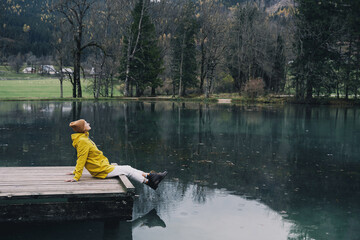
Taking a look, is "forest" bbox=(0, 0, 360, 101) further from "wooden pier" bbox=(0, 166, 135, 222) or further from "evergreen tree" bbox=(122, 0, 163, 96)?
"wooden pier" bbox=(0, 166, 135, 222)

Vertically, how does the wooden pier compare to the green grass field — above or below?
below

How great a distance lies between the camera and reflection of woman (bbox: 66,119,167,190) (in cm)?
715

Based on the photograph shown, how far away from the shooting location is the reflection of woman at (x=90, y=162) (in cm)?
715

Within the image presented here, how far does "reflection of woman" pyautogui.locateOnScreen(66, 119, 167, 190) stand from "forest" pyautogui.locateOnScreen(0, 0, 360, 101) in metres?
33.1

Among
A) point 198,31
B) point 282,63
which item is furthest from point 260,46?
point 198,31

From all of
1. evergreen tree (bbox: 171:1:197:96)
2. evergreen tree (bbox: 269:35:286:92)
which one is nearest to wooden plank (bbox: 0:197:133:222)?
evergreen tree (bbox: 171:1:197:96)

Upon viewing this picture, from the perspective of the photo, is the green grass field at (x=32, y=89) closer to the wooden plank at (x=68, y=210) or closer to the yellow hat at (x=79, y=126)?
the yellow hat at (x=79, y=126)

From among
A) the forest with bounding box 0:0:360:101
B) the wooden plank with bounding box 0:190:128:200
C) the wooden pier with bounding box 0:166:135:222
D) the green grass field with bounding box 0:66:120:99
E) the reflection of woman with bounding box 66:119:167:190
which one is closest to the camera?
the wooden plank with bounding box 0:190:128:200

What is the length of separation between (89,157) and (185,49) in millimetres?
50074

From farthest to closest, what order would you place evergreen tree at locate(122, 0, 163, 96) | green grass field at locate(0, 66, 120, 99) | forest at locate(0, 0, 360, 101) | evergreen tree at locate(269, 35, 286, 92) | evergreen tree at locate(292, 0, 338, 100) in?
evergreen tree at locate(269, 35, 286, 92) → evergreen tree at locate(122, 0, 163, 96) → green grass field at locate(0, 66, 120, 99) → evergreen tree at locate(292, 0, 338, 100) → forest at locate(0, 0, 360, 101)

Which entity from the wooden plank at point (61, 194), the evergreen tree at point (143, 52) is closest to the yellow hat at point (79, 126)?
the wooden plank at point (61, 194)

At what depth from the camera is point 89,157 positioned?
7387mm

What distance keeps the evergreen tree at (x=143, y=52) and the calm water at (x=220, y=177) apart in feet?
97.6

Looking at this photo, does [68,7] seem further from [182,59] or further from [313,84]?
[313,84]
